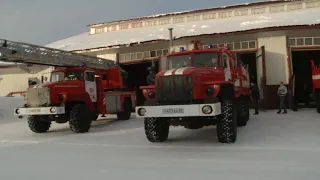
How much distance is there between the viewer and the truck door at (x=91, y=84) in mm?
13406

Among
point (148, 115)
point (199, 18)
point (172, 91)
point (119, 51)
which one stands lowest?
point (148, 115)

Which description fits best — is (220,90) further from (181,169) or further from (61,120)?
(61,120)

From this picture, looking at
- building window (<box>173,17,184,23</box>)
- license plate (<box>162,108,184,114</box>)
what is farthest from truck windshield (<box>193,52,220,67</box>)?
building window (<box>173,17,184,23</box>)

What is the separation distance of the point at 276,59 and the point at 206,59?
9.12 meters

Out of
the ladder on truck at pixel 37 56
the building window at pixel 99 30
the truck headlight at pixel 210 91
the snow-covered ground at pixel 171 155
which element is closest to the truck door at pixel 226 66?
the truck headlight at pixel 210 91

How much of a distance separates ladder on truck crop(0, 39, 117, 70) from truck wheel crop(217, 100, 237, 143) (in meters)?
6.53

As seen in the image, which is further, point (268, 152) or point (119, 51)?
point (119, 51)

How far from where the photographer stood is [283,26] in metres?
16.9

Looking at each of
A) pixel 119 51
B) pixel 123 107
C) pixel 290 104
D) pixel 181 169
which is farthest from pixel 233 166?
pixel 119 51

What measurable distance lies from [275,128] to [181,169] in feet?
19.0

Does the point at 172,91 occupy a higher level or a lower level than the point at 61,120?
higher

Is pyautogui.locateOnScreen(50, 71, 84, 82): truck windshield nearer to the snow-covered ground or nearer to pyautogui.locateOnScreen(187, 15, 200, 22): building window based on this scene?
the snow-covered ground

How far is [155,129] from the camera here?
938 centimetres

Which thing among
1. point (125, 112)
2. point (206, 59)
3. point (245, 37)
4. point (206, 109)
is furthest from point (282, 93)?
point (206, 109)
